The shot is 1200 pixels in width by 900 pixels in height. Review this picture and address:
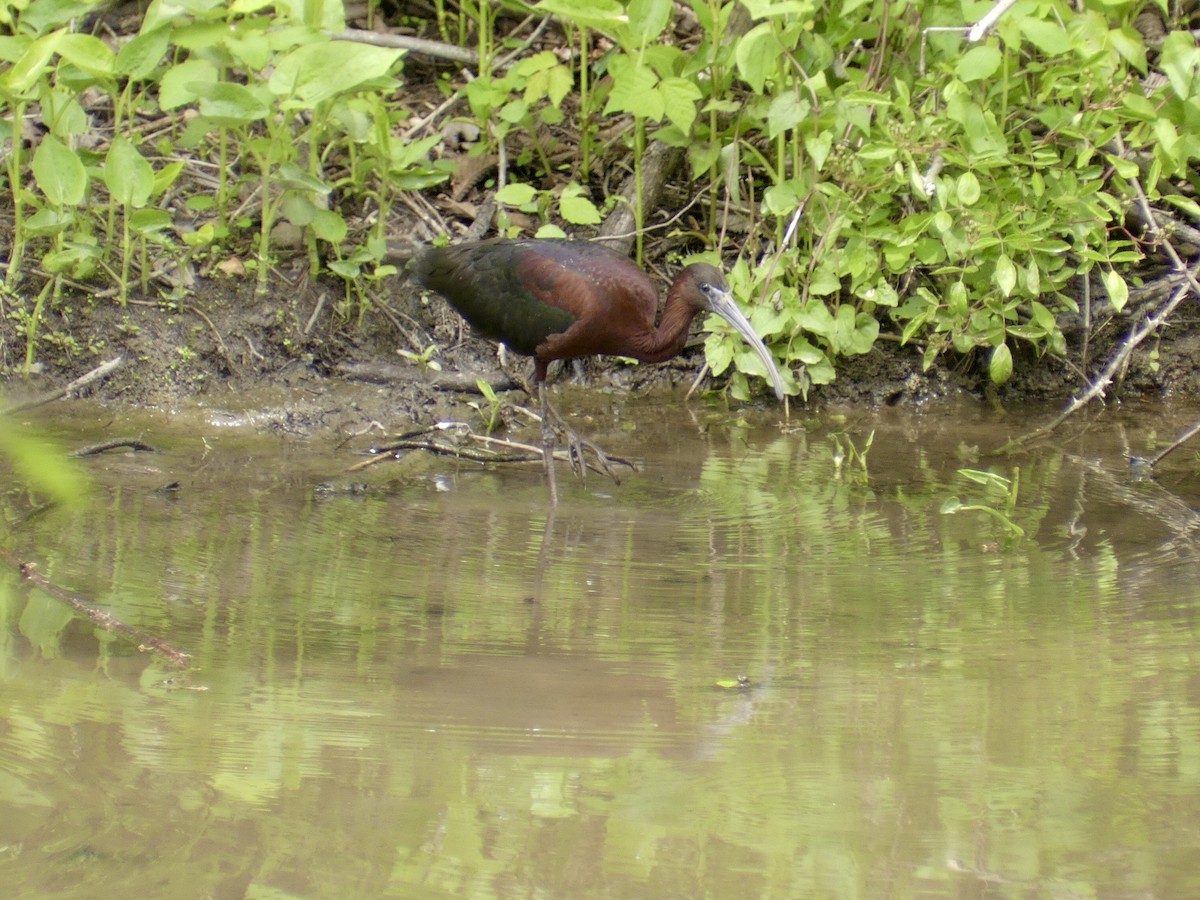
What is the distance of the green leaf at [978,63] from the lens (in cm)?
479

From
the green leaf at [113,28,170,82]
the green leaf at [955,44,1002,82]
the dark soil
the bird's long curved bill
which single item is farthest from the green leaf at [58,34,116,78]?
the green leaf at [955,44,1002,82]

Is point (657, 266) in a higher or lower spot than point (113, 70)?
lower

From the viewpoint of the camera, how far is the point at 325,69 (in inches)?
189

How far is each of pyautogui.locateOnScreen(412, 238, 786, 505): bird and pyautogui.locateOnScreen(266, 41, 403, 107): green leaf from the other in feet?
2.93

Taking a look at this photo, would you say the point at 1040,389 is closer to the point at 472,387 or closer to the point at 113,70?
the point at 472,387

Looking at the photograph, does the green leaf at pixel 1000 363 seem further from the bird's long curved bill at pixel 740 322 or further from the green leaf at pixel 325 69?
the green leaf at pixel 325 69

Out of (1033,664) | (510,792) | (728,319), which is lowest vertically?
(728,319)

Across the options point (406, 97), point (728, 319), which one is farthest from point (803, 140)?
point (406, 97)

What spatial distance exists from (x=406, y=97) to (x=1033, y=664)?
15.6 ft

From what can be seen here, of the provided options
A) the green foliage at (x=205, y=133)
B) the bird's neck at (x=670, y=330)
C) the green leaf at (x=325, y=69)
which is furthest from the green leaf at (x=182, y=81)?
the bird's neck at (x=670, y=330)

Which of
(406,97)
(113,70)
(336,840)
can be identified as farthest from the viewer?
(406,97)

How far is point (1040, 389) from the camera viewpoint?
598cm

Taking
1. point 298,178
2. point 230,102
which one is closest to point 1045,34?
point 298,178

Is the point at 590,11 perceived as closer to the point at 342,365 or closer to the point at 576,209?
the point at 576,209
